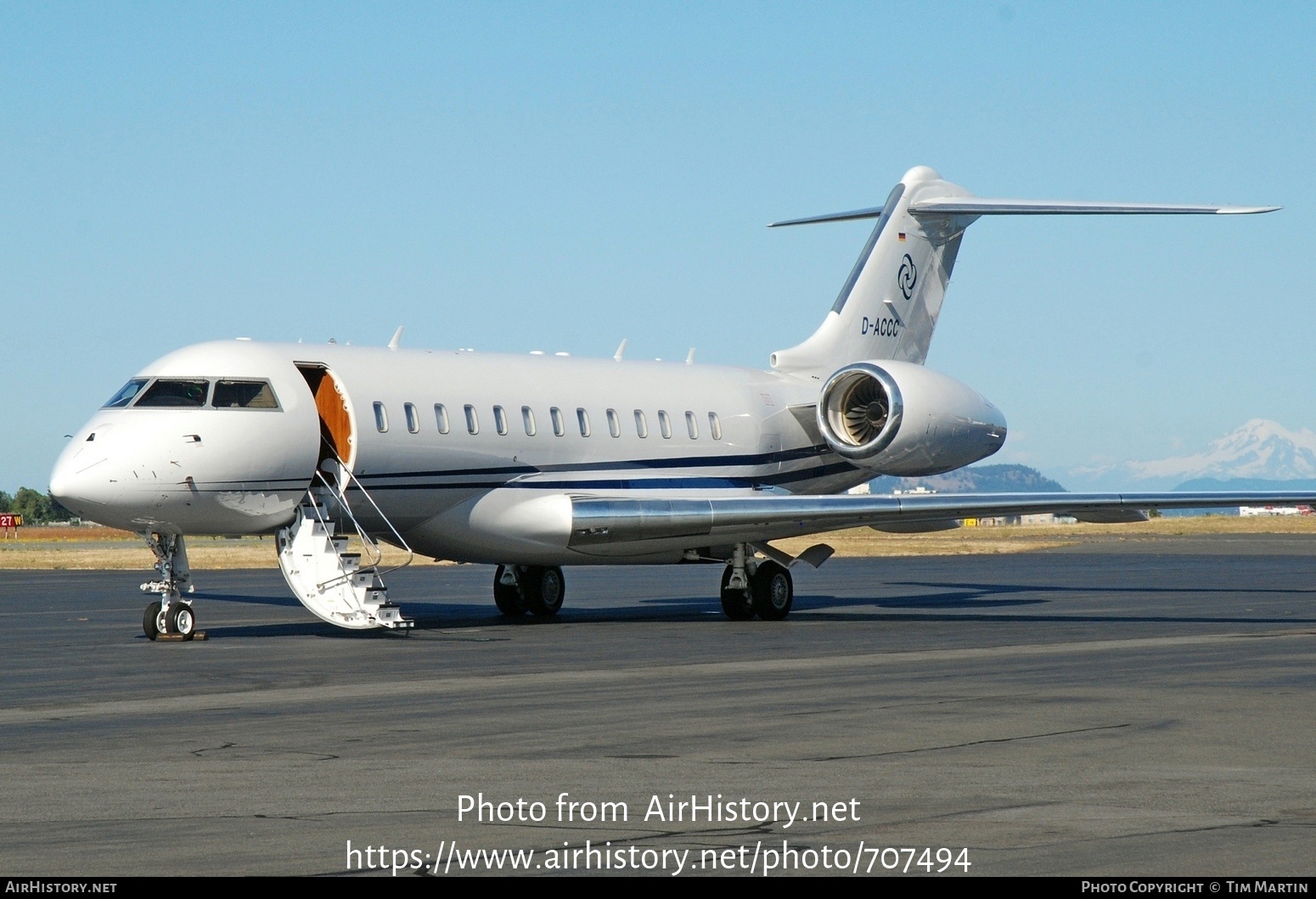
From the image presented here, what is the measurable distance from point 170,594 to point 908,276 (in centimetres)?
1390

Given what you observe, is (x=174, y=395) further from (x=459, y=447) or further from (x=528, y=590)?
(x=528, y=590)

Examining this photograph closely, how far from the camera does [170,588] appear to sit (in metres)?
19.5

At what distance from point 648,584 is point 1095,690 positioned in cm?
2206

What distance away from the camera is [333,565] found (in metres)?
20.0

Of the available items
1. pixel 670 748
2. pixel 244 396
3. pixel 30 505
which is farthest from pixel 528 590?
pixel 30 505

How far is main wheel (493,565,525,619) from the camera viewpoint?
81.3ft

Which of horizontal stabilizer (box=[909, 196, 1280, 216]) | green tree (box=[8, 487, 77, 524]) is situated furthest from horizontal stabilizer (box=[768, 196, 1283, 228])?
green tree (box=[8, 487, 77, 524])

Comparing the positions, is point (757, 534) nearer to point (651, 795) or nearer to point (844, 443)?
point (844, 443)

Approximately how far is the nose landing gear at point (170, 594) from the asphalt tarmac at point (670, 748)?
0.39m

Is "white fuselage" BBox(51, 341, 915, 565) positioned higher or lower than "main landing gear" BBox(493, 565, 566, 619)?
higher

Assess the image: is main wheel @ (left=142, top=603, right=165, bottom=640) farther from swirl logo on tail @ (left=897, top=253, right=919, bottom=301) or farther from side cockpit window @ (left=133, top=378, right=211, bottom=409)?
swirl logo on tail @ (left=897, top=253, right=919, bottom=301)

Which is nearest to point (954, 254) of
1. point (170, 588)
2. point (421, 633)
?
point (421, 633)

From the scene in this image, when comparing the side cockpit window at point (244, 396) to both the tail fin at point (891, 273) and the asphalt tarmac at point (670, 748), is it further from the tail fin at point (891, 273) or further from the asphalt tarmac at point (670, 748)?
the tail fin at point (891, 273)

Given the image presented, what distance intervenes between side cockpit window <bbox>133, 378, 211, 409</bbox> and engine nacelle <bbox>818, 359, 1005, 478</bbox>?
31.1 feet
